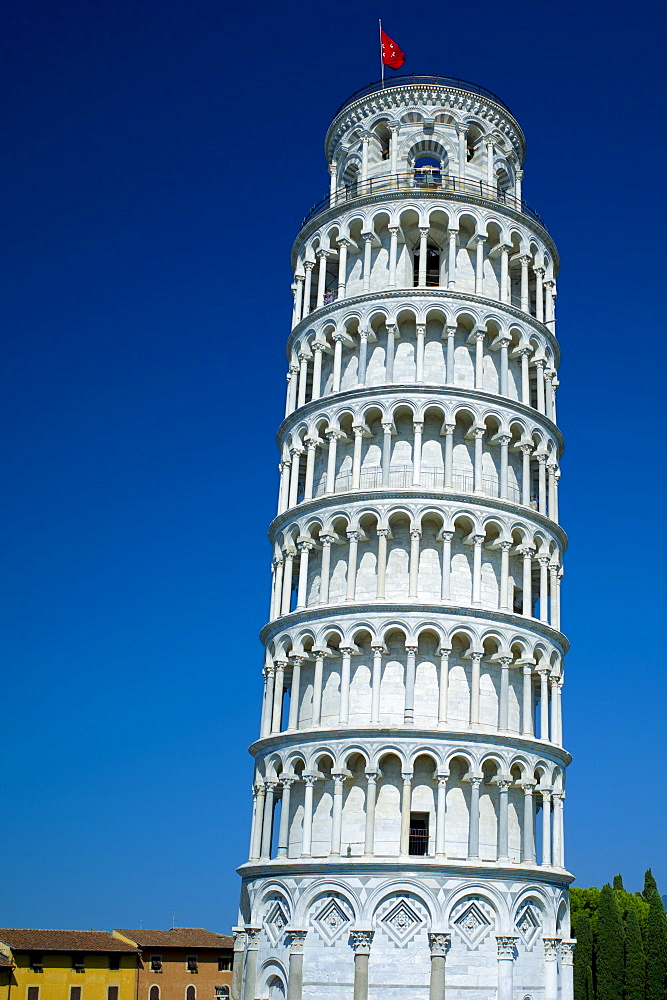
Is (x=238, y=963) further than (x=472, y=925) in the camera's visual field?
Yes

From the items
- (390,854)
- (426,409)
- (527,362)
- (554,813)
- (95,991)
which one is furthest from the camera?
(95,991)

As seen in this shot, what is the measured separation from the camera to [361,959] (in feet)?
112

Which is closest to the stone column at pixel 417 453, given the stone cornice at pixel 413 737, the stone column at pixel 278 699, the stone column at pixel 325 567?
the stone column at pixel 325 567

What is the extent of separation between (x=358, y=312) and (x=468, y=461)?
7.63 meters

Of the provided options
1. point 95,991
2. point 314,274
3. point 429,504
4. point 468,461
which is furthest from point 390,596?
point 95,991

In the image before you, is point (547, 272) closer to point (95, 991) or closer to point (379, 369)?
point (379, 369)

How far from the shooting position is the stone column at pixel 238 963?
3753cm

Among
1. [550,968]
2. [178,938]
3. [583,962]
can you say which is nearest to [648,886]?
[583,962]

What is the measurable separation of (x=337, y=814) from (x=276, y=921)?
14.3 feet

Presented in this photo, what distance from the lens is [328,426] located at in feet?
140

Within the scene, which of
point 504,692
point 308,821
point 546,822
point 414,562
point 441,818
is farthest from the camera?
point 414,562

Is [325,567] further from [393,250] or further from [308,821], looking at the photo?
[393,250]

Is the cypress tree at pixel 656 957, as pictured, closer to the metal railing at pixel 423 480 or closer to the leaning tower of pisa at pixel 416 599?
the leaning tower of pisa at pixel 416 599

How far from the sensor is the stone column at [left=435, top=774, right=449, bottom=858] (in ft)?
115
